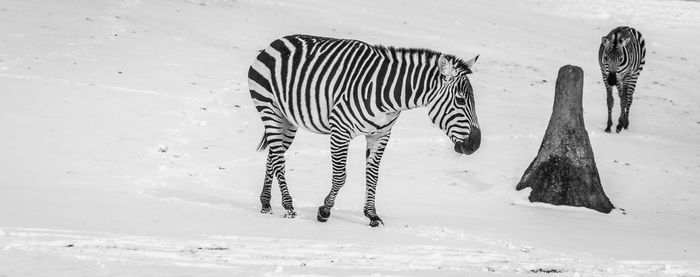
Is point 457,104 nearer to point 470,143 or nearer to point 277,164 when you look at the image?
point 470,143

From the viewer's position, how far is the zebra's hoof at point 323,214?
959 centimetres

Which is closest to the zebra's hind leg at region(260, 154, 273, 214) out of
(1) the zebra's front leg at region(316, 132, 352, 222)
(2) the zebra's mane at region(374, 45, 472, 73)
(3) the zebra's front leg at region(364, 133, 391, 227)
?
(1) the zebra's front leg at region(316, 132, 352, 222)

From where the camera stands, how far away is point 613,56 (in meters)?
16.5

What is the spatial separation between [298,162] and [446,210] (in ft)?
9.40

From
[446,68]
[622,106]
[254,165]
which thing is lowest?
[254,165]

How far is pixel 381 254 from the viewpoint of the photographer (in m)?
8.15

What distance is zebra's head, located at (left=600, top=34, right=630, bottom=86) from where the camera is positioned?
54.0ft

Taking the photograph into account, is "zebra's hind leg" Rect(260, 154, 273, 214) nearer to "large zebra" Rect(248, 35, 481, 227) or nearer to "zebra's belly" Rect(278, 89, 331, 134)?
"large zebra" Rect(248, 35, 481, 227)

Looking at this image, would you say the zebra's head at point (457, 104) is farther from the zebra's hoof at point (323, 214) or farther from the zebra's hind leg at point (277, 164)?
the zebra's hind leg at point (277, 164)

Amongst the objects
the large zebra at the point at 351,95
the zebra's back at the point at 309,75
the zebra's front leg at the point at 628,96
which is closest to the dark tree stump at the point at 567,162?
the large zebra at the point at 351,95

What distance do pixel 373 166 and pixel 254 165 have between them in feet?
12.2

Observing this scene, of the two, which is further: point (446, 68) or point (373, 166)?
point (373, 166)

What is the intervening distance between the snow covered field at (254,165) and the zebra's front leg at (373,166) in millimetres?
150

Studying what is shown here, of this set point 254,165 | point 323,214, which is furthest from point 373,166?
point 254,165
